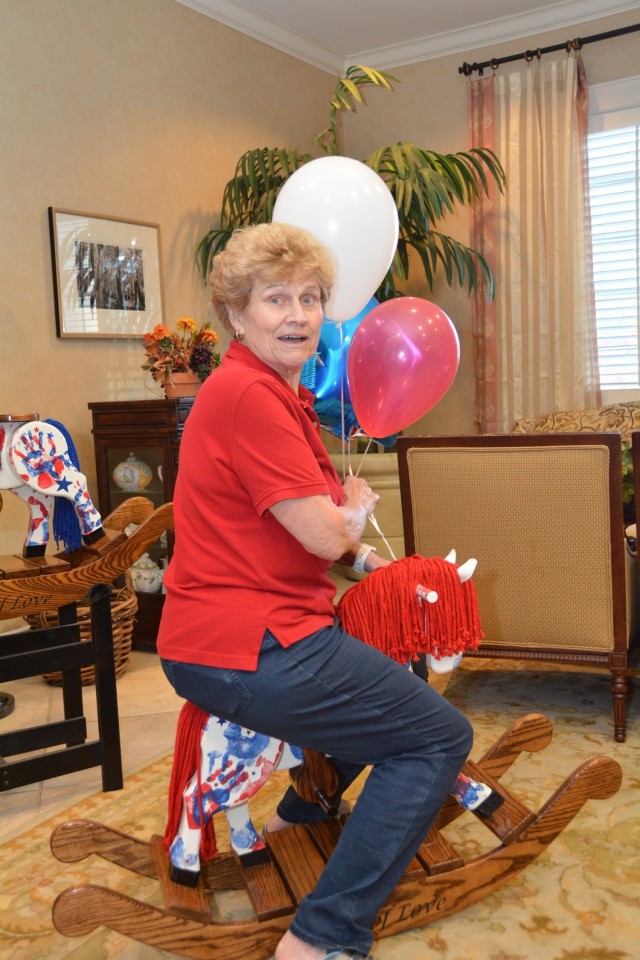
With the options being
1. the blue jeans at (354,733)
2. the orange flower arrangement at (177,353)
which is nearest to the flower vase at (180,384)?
the orange flower arrangement at (177,353)

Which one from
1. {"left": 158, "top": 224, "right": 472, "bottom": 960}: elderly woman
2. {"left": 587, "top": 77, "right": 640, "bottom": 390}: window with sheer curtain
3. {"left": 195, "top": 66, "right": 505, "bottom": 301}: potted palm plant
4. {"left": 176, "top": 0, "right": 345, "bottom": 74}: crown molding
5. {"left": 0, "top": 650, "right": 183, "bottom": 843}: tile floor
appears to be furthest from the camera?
{"left": 587, "top": 77, "right": 640, "bottom": 390}: window with sheer curtain

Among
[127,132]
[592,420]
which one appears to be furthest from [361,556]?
[592,420]

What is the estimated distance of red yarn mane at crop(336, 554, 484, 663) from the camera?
153 centimetres

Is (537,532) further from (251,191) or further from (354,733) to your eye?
(251,191)

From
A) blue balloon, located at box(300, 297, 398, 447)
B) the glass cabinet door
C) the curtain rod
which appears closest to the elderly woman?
blue balloon, located at box(300, 297, 398, 447)

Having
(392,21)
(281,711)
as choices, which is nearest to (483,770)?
(281,711)

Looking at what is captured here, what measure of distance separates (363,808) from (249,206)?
373 centimetres

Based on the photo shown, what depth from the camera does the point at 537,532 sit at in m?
2.43

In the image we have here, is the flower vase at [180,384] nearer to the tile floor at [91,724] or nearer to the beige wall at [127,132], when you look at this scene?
the beige wall at [127,132]

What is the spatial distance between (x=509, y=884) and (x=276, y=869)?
0.48 metres

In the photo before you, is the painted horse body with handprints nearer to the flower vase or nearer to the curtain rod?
the flower vase

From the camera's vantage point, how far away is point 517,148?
4.93m

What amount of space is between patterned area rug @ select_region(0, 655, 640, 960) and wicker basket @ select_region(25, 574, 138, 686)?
2.50 ft

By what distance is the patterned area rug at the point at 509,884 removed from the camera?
5.12 ft
